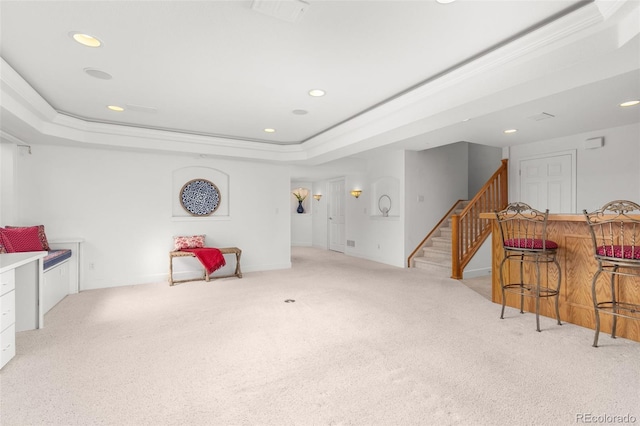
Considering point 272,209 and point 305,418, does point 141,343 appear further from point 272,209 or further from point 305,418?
point 272,209

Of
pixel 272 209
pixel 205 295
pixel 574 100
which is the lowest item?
pixel 205 295

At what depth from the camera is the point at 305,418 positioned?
182 cm

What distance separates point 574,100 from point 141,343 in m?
4.88

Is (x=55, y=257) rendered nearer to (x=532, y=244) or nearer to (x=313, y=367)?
(x=313, y=367)

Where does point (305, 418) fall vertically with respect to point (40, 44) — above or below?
below

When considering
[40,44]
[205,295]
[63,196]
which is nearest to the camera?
[40,44]

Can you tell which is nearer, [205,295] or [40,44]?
[40,44]

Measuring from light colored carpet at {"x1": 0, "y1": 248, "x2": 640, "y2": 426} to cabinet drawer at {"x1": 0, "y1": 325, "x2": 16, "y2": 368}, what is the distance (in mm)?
83

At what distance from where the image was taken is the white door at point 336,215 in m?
9.20

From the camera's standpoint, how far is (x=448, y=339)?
291cm

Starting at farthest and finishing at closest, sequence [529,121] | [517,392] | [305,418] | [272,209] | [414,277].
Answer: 1. [272,209]
2. [414,277]
3. [529,121]
4. [517,392]
5. [305,418]

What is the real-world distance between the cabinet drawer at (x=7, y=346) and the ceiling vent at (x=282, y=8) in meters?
3.04

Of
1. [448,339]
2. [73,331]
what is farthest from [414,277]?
[73,331]

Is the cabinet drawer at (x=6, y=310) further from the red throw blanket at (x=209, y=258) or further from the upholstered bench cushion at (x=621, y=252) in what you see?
the upholstered bench cushion at (x=621, y=252)
